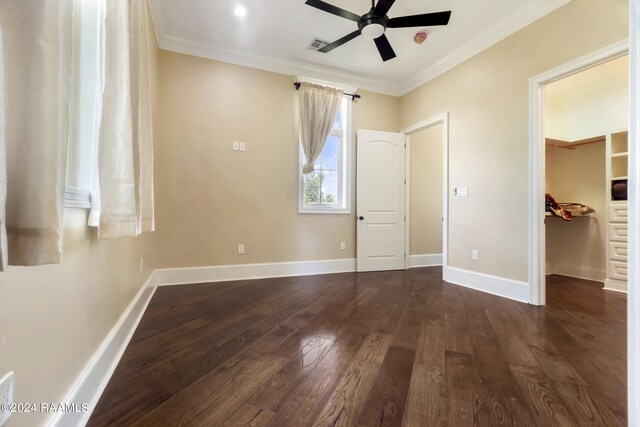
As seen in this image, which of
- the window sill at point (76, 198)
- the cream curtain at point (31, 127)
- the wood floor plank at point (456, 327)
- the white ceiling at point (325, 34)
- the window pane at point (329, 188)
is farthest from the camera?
the window pane at point (329, 188)

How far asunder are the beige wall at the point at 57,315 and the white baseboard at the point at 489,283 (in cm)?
352

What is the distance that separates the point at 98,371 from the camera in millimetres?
1351

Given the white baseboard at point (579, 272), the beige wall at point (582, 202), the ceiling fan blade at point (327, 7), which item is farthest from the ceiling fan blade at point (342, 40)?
the white baseboard at point (579, 272)

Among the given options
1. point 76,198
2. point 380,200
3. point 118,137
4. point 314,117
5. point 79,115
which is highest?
point 314,117

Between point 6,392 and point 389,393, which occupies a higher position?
point 6,392

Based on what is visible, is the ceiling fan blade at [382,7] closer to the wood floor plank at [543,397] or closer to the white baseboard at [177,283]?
the wood floor plank at [543,397]

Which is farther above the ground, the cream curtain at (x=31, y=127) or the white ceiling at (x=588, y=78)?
the white ceiling at (x=588, y=78)

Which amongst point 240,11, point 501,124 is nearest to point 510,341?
point 501,124

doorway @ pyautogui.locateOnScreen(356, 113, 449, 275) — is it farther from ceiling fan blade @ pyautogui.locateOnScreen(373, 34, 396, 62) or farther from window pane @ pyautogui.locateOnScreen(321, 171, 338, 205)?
ceiling fan blade @ pyautogui.locateOnScreen(373, 34, 396, 62)

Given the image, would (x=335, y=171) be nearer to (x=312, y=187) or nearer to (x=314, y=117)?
(x=312, y=187)

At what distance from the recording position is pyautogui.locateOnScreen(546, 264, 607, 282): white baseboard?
3914 mm

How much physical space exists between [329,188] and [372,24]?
7.35 ft

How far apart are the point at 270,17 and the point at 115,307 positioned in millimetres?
3090

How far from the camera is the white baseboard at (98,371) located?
1.07 metres
